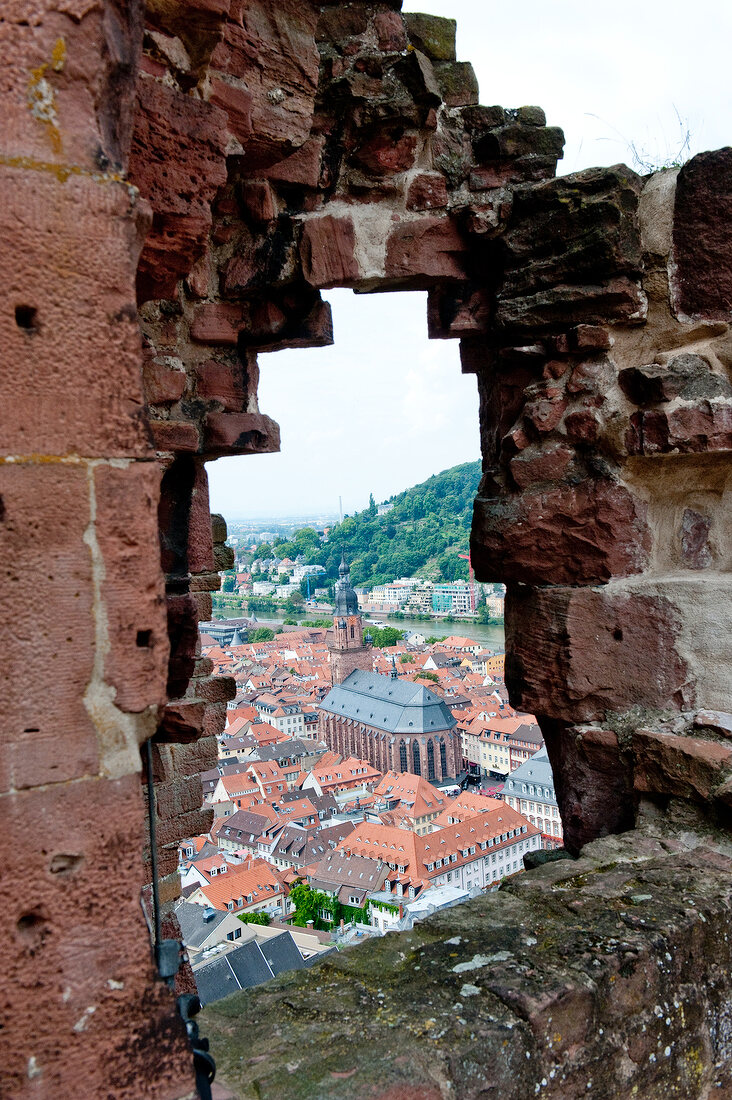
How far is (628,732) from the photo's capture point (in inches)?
94.0

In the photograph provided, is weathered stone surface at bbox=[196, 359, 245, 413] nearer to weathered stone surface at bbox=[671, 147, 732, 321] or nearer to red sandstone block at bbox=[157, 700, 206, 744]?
red sandstone block at bbox=[157, 700, 206, 744]

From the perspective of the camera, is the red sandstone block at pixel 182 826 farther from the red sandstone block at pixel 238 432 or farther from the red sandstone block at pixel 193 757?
the red sandstone block at pixel 238 432

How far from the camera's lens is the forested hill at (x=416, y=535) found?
60.7 meters

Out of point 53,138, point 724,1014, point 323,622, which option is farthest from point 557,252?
point 323,622

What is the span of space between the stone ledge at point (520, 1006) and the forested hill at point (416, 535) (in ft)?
171

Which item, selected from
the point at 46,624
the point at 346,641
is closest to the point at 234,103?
the point at 46,624

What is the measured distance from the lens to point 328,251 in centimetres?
243

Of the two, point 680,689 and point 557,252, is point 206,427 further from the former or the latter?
point 680,689

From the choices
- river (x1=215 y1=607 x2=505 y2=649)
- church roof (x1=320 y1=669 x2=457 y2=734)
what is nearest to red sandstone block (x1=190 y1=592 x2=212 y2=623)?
church roof (x1=320 y1=669 x2=457 y2=734)

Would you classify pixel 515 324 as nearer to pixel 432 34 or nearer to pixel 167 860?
pixel 432 34

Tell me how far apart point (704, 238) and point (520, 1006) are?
1.95 meters

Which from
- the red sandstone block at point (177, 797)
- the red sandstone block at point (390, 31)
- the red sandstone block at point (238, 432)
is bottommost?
the red sandstone block at point (177, 797)

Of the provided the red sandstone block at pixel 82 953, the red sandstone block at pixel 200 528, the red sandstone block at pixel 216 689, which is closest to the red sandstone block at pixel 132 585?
the red sandstone block at pixel 82 953

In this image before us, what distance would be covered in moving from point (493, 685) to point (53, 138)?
55.2 m
